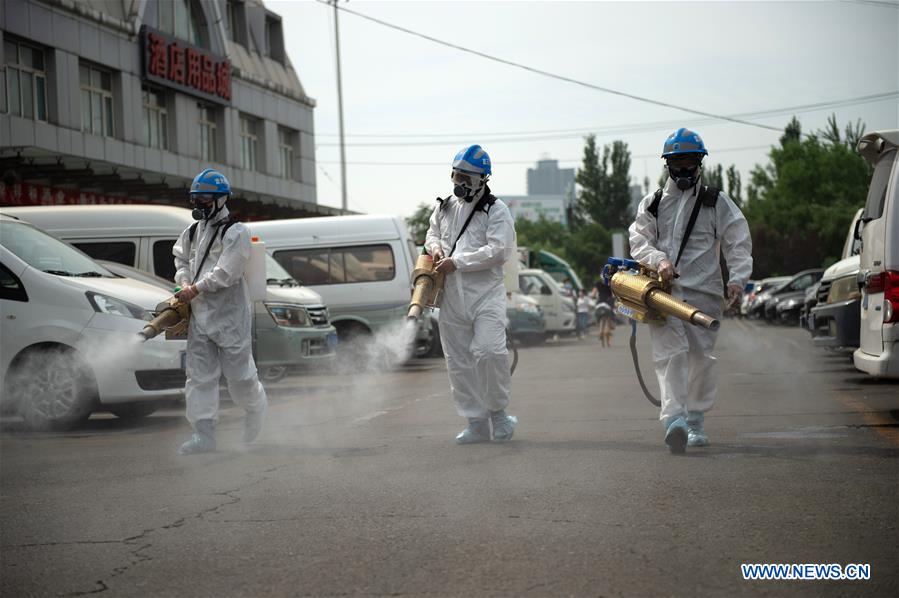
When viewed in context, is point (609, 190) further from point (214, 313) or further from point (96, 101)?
point (214, 313)

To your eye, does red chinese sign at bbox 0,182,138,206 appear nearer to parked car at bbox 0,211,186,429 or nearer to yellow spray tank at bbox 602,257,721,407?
parked car at bbox 0,211,186,429

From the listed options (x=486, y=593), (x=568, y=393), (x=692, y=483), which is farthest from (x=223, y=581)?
(x=568, y=393)

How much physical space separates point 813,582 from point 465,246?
4415 mm

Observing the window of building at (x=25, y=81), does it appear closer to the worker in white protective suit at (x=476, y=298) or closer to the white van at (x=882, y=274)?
the worker in white protective suit at (x=476, y=298)

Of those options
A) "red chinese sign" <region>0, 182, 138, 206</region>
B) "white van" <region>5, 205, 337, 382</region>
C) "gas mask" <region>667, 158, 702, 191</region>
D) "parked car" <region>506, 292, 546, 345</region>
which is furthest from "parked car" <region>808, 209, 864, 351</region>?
"red chinese sign" <region>0, 182, 138, 206</region>

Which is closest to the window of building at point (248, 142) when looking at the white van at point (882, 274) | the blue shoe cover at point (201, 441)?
the white van at point (882, 274)

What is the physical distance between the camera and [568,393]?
12.6 m

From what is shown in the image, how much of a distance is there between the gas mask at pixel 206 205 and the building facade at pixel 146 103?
13.4 meters

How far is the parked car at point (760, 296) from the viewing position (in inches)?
1710

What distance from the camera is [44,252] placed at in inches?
422

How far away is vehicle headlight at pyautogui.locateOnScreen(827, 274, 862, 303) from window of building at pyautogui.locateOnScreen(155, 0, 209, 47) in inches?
1024

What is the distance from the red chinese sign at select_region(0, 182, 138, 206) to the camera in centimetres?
2272

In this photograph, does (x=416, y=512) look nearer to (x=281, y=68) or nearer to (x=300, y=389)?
(x=300, y=389)

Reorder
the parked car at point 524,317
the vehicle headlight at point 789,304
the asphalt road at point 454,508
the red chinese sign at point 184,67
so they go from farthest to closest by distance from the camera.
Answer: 1. the vehicle headlight at point 789,304
2. the red chinese sign at point 184,67
3. the parked car at point 524,317
4. the asphalt road at point 454,508
